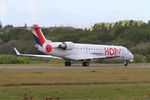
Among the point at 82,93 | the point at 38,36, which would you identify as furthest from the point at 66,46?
the point at 82,93

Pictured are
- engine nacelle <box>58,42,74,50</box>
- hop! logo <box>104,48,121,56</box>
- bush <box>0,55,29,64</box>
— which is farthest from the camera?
bush <box>0,55,29,64</box>

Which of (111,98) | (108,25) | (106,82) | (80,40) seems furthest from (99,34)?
(111,98)

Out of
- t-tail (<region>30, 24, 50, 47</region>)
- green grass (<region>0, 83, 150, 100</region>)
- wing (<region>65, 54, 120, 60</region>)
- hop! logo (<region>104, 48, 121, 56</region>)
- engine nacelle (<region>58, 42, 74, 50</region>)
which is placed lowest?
green grass (<region>0, 83, 150, 100</region>)

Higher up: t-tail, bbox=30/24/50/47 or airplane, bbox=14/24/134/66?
t-tail, bbox=30/24/50/47

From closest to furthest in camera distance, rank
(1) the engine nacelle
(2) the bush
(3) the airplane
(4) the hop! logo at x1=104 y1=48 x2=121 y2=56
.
→ (1) the engine nacelle
(3) the airplane
(4) the hop! logo at x1=104 y1=48 x2=121 y2=56
(2) the bush

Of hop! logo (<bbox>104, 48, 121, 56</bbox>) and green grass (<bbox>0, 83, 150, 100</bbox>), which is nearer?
green grass (<bbox>0, 83, 150, 100</bbox>)

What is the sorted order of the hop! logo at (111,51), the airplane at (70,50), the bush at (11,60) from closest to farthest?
the airplane at (70,50) < the hop! logo at (111,51) < the bush at (11,60)

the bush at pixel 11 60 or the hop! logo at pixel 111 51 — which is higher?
the hop! logo at pixel 111 51

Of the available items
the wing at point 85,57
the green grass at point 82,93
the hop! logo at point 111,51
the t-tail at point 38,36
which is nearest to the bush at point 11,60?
the t-tail at point 38,36

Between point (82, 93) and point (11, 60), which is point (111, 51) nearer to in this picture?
point (11, 60)

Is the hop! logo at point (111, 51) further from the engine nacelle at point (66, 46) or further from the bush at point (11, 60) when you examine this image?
the bush at point (11, 60)

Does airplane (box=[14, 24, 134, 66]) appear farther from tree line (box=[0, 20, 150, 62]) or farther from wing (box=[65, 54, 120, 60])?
tree line (box=[0, 20, 150, 62])

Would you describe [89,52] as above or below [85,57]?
above

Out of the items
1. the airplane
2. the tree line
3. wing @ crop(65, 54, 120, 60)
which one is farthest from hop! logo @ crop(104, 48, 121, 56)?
the tree line
